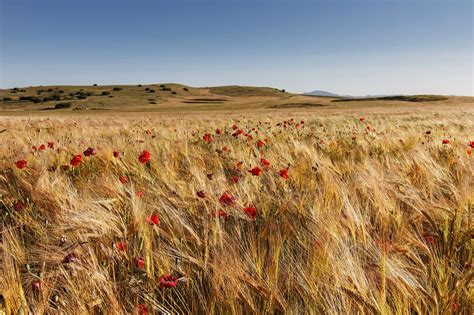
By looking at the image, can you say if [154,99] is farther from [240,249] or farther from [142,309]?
[142,309]

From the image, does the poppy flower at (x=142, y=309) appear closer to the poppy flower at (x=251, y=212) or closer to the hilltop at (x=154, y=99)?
the poppy flower at (x=251, y=212)

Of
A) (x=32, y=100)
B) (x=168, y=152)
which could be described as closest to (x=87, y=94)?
(x=32, y=100)

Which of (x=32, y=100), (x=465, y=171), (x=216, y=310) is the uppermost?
(x=32, y=100)

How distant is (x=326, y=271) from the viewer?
1.22 metres

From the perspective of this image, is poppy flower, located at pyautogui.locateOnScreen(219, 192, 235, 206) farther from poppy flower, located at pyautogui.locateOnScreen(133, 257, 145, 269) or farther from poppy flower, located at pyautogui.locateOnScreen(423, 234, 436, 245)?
poppy flower, located at pyautogui.locateOnScreen(423, 234, 436, 245)

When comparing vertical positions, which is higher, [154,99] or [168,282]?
[154,99]

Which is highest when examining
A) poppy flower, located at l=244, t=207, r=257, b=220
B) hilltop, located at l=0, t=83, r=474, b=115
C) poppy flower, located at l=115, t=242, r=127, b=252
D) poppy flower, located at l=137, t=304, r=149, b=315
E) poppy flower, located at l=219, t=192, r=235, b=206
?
hilltop, located at l=0, t=83, r=474, b=115

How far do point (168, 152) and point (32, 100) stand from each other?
75988mm

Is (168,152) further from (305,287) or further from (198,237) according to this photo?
(305,287)

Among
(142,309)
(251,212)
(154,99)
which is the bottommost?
(142,309)

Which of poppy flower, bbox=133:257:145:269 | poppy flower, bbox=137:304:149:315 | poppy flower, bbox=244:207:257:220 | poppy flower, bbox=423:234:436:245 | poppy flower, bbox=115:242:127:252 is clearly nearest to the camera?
poppy flower, bbox=137:304:149:315

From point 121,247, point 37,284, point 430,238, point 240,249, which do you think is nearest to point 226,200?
point 240,249

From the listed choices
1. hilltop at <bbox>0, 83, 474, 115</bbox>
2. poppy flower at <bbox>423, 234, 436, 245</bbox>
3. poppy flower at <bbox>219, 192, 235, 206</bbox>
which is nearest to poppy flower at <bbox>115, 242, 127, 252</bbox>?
poppy flower at <bbox>219, 192, 235, 206</bbox>

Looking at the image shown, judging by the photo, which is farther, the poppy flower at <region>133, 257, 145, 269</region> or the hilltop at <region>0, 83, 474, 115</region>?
the hilltop at <region>0, 83, 474, 115</region>
